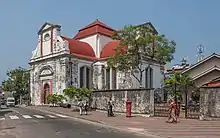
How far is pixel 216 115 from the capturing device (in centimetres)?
2236

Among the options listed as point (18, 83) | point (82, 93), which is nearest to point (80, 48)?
point (82, 93)

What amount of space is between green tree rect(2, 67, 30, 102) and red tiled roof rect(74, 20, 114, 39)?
27849 millimetres

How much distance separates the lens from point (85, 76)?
172ft

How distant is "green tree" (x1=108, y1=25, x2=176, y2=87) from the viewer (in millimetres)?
38281

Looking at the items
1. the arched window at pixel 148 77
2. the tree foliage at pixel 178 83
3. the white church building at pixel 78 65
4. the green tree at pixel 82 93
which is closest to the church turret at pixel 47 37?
the white church building at pixel 78 65

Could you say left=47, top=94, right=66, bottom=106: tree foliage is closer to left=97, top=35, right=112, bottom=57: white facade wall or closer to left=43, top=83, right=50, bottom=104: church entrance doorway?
left=43, top=83, right=50, bottom=104: church entrance doorway

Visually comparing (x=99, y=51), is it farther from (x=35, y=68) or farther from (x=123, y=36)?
(x=123, y=36)

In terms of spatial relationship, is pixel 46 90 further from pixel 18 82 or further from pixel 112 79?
pixel 18 82

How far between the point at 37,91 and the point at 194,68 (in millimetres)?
28352

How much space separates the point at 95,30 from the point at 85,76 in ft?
26.6

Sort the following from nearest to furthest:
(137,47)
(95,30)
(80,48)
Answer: (137,47), (80,48), (95,30)

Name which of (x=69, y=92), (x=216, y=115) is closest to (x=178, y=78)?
(x=216, y=115)

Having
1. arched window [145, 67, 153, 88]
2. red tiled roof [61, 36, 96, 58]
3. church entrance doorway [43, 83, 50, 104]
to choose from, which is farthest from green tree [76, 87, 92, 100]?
church entrance doorway [43, 83, 50, 104]

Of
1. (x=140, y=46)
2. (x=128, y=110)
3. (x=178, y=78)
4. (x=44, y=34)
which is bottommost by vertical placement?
(x=128, y=110)
